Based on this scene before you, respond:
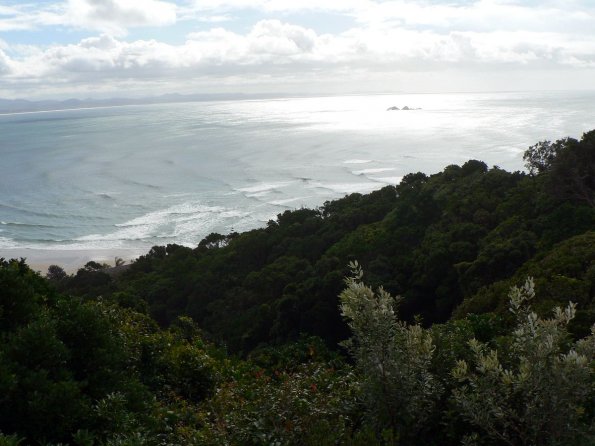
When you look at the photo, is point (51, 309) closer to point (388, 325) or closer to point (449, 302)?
point (388, 325)

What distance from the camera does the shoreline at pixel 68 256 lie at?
40000 millimetres

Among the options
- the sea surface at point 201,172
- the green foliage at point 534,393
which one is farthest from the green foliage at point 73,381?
the sea surface at point 201,172

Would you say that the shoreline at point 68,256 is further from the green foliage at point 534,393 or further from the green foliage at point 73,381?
the green foliage at point 534,393

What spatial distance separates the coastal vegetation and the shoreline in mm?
18502

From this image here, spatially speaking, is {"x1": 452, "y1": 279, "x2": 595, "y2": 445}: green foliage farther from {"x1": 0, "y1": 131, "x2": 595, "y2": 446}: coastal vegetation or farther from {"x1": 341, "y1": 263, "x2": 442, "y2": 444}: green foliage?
{"x1": 341, "y1": 263, "x2": 442, "y2": 444}: green foliage

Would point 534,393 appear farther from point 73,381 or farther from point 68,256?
point 68,256

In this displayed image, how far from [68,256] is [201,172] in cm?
2896

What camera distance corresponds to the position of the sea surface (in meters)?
47.7

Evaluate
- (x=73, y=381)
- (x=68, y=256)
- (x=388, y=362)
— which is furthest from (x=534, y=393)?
(x=68, y=256)

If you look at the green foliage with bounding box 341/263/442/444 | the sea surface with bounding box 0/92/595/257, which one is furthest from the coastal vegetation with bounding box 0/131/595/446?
the sea surface with bounding box 0/92/595/257

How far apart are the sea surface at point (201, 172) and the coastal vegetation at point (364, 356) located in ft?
78.8

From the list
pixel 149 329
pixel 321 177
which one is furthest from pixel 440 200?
pixel 321 177

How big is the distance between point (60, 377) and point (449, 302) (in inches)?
680

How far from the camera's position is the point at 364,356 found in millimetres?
5461
